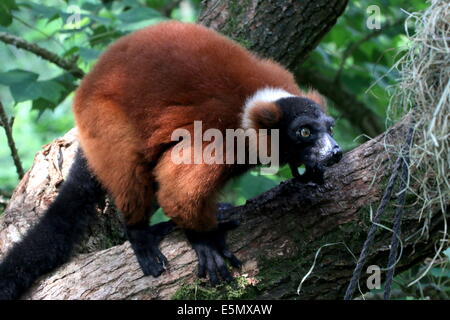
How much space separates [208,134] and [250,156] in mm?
419

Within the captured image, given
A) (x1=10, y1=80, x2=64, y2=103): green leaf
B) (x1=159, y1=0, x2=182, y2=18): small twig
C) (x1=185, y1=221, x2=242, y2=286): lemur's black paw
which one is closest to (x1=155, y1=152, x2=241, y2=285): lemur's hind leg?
(x1=185, y1=221, x2=242, y2=286): lemur's black paw

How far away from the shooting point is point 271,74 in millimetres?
5211

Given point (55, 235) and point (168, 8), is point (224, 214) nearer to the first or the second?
point (55, 235)

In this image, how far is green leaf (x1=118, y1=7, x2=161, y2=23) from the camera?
6.55 metres

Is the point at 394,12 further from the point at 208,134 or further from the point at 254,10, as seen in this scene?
the point at 208,134

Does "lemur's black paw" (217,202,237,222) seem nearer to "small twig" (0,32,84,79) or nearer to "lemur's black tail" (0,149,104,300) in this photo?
"lemur's black tail" (0,149,104,300)

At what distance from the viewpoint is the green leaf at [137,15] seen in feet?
21.5

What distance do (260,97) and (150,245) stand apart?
1.52 metres

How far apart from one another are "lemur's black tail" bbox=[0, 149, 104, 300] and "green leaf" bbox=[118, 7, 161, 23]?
161 cm

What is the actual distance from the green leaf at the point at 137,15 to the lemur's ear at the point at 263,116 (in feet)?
7.80

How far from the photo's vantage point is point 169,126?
16.2ft

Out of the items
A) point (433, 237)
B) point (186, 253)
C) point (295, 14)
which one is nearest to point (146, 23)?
point (295, 14)

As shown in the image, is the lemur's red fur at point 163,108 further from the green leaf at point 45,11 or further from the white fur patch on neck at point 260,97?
the green leaf at point 45,11

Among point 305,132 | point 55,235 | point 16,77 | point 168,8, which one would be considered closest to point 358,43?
point 168,8
